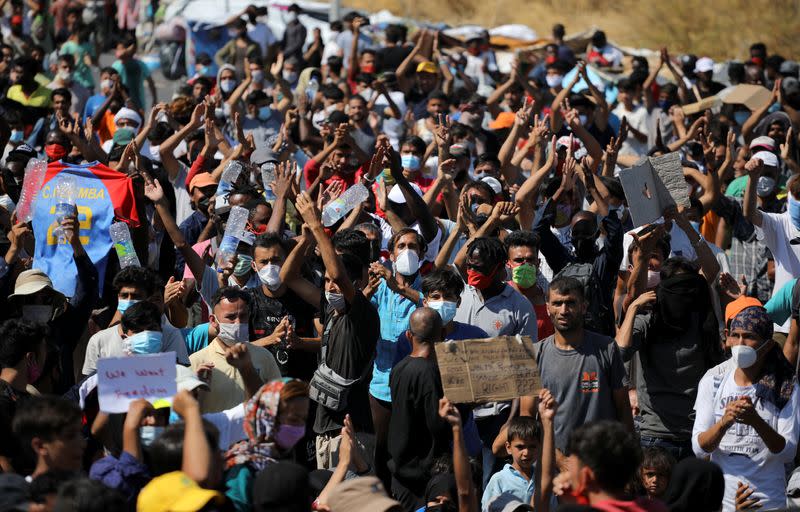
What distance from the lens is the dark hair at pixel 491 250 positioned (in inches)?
310

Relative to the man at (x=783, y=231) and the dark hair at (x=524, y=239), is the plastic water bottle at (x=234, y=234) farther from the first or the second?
the man at (x=783, y=231)

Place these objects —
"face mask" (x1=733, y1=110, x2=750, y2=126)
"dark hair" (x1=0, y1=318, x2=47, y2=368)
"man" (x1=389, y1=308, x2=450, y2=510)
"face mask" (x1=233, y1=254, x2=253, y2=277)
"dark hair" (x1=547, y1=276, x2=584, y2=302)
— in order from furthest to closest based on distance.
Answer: "face mask" (x1=733, y1=110, x2=750, y2=126) → "face mask" (x1=233, y1=254, x2=253, y2=277) → "dark hair" (x1=547, y1=276, x2=584, y2=302) → "man" (x1=389, y1=308, x2=450, y2=510) → "dark hair" (x1=0, y1=318, x2=47, y2=368)

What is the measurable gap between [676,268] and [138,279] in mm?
3171

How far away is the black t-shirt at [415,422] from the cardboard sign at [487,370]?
1.42 feet

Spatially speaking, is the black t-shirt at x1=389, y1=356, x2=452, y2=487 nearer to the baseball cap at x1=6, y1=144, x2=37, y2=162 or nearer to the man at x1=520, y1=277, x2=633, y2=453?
the man at x1=520, y1=277, x2=633, y2=453

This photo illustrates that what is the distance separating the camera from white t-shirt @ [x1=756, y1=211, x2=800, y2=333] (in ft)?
30.8

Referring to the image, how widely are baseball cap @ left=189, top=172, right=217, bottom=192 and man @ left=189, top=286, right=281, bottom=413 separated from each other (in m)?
3.20

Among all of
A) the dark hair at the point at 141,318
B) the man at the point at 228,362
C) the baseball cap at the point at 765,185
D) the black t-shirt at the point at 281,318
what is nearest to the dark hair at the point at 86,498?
the man at the point at 228,362

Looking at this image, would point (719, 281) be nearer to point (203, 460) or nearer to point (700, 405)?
point (700, 405)

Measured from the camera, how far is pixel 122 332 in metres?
7.04

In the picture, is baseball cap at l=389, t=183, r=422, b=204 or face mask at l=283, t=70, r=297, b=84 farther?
face mask at l=283, t=70, r=297, b=84

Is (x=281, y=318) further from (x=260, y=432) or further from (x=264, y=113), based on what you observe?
(x=264, y=113)

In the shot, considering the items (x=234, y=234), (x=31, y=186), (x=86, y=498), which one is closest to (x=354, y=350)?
(x=234, y=234)

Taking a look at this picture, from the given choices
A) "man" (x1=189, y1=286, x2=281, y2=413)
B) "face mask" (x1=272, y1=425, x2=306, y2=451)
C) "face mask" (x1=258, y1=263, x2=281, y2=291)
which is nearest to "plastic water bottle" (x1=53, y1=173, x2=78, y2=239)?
"face mask" (x1=258, y1=263, x2=281, y2=291)
